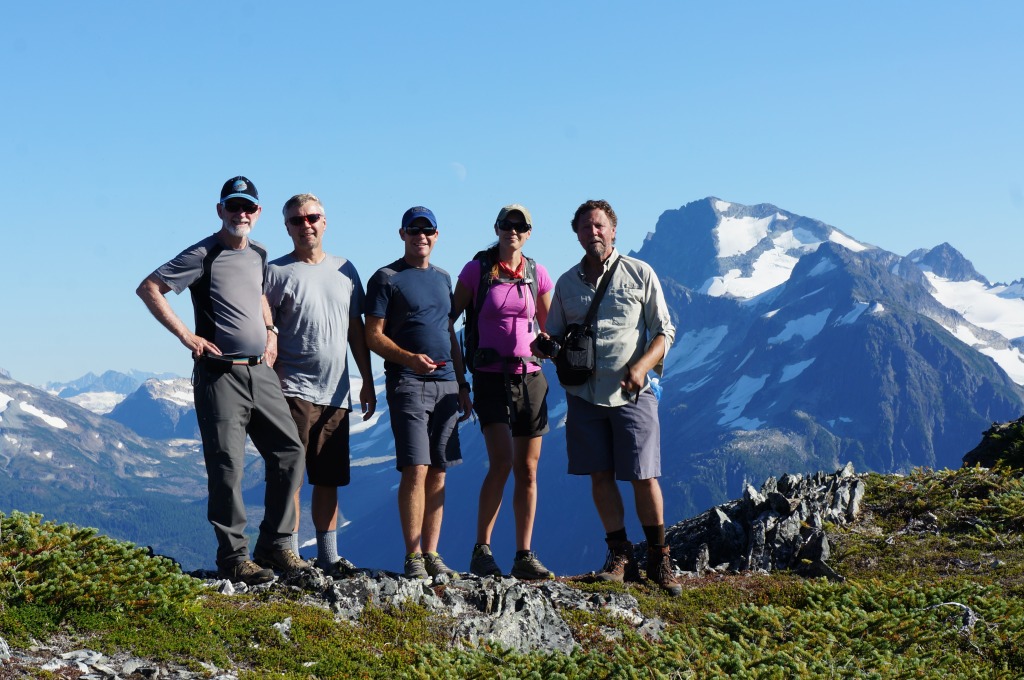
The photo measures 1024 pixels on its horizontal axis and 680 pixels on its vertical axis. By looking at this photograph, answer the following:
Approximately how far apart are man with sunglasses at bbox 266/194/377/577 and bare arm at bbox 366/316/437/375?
12.5 inches

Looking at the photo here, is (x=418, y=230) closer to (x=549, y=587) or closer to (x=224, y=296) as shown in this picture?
(x=224, y=296)

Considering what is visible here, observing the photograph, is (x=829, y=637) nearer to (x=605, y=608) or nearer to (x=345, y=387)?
(x=605, y=608)

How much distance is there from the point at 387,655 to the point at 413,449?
8.74ft

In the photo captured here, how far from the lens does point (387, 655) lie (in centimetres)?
790

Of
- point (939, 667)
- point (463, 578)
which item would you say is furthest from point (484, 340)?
point (939, 667)

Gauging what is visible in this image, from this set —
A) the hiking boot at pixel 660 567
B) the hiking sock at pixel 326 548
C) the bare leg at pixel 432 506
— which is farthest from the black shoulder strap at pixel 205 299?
the hiking boot at pixel 660 567

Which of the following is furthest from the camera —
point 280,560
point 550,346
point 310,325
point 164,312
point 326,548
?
point 326,548

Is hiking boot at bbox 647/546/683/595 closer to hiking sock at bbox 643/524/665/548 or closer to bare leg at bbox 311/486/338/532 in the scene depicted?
hiking sock at bbox 643/524/665/548

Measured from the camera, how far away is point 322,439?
10625 mm

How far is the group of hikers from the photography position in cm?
1002

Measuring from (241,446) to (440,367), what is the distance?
7.11ft

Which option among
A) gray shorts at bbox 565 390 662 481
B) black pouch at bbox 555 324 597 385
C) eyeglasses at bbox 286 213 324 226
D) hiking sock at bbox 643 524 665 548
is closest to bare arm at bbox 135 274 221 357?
eyeglasses at bbox 286 213 324 226

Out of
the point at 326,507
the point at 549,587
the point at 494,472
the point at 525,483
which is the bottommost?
the point at 549,587

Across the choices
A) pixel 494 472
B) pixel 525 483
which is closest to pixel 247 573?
pixel 494 472
